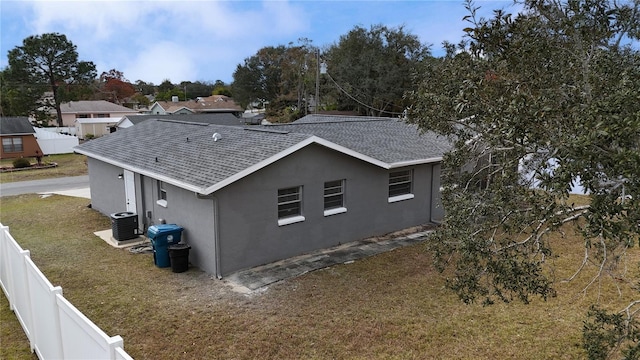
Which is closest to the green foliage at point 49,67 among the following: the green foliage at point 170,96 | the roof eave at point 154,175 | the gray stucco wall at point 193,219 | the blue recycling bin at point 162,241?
the roof eave at point 154,175

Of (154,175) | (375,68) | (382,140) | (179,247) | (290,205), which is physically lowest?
(179,247)

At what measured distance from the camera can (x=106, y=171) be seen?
57.9 ft

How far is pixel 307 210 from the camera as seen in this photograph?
12.9 meters

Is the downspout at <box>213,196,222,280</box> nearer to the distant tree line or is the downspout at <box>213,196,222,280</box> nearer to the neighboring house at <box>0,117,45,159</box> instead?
the neighboring house at <box>0,117,45,159</box>

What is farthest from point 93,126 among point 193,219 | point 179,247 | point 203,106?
point 179,247

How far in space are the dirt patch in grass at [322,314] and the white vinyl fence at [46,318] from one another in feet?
1.93

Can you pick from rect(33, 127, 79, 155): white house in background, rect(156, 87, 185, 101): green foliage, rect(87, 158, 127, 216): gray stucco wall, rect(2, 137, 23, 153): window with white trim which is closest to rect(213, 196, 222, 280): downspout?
rect(87, 158, 127, 216): gray stucco wall

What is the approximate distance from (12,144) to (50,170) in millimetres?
8383

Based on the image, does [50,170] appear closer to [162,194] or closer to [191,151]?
[162,194]

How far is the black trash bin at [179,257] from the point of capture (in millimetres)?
11445

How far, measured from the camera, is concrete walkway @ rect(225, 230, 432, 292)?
1100 centimetres

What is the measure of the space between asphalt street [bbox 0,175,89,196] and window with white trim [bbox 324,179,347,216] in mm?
17747

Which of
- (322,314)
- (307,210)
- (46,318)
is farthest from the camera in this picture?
(307,210)

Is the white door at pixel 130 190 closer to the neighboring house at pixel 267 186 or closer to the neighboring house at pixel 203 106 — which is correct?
the neighboring house at pixel 267 186
